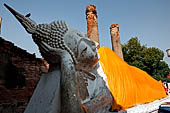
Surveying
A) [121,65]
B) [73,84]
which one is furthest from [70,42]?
[121,65]

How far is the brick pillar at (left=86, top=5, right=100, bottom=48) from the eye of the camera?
7.00 meters

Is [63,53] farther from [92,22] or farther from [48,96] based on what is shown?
[92,22]

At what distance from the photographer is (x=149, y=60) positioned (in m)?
12.2

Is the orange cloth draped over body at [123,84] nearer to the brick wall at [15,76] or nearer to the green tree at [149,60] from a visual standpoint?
the brick wall at [15,76]

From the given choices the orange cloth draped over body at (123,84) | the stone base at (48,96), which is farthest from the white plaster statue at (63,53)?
the orange cloth draped over body at (123,84)

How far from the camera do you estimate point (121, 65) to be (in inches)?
109

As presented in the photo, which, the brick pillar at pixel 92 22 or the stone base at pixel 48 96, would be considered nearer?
the stone base at pixel 48 96

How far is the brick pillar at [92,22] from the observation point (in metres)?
7.00

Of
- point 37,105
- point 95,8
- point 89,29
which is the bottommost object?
point 37,105

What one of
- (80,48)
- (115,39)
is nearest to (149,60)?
(115,39)

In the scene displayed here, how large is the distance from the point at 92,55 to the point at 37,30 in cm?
48

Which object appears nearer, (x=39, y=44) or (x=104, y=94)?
(x=39, y=44)

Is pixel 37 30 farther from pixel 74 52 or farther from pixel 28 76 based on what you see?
pixel 28 76

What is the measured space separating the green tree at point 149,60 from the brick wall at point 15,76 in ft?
34.0
